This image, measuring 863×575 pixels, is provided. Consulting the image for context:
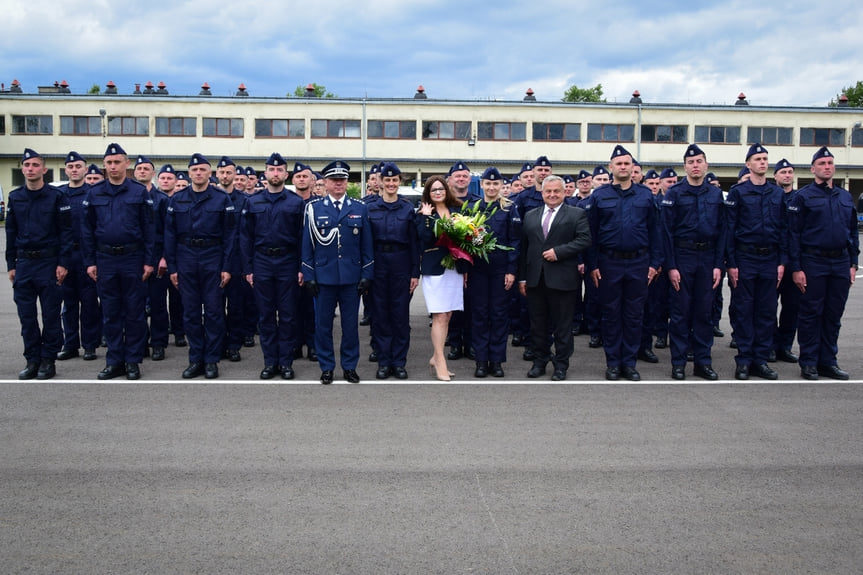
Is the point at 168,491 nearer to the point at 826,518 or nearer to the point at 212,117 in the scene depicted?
the point at 826,518

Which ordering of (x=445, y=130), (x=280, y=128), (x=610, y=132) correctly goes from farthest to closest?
(x=610, y=132), (x=445, y=130), (x=280, y=128)

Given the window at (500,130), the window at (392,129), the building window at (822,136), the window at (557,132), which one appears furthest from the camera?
the building window at (822,136)

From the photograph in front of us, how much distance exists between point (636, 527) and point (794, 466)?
5.46 feet

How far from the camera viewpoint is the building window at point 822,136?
49.5 m

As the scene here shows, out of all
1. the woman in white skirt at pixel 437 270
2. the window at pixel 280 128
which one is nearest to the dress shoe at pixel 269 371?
the woman in white skirt at pixel 437 270

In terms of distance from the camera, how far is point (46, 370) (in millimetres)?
7742

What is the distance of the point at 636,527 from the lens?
13.5 ft

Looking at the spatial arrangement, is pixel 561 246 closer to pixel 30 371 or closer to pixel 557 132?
pixel 30 371

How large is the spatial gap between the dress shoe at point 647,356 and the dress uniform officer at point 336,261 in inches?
139

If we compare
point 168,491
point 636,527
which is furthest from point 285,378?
point 636,527

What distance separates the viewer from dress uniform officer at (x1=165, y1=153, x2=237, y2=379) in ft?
26.7

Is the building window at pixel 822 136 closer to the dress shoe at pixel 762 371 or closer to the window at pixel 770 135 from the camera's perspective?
the window at pixel 770 135

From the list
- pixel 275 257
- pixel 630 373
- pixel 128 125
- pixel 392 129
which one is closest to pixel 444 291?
pixel 275 257

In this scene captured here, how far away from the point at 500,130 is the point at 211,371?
41873 millimetres
